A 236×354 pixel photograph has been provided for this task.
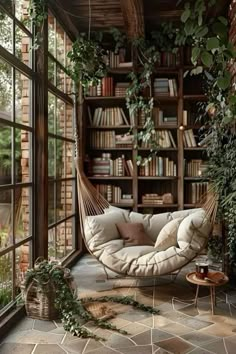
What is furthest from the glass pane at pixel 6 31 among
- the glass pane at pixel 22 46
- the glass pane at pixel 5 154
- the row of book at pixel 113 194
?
the row of book at pixel 113 194

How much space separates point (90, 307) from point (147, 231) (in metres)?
1.25

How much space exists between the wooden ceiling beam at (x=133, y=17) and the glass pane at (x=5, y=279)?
103 inches

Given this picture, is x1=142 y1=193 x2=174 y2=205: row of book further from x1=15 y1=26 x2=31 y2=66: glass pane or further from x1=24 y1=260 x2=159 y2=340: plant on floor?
x1=15 y1=26 x2=31 y2=66: glass pane

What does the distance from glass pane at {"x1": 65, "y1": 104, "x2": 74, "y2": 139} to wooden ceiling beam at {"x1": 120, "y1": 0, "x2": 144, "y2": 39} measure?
1151mm

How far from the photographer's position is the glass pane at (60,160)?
12.8ft

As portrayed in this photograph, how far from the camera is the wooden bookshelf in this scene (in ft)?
15.3

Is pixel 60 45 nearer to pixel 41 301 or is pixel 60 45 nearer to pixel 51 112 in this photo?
pixel 51 112

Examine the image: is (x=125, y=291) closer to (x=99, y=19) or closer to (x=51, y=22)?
(x=51, y=22)

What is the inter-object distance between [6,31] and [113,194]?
2685mm

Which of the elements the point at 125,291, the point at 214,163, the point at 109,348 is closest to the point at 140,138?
the point at 214,163

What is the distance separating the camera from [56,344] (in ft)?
7.52

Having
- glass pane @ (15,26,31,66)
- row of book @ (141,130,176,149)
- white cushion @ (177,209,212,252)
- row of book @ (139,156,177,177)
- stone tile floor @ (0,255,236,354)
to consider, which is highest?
glass pane @ (15,26,31,66)

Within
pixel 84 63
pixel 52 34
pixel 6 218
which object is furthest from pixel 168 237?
pixel 52 34

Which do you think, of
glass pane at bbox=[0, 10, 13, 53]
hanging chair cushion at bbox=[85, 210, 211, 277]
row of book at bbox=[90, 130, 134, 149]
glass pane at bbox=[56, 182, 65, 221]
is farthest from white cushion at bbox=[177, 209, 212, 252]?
glass pane at bbox=[0, 10, 13, 53]
